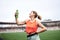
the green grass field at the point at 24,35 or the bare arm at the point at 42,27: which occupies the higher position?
the bare arm at the point at 42,27

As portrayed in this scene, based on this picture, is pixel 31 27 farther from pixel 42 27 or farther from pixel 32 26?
pixel 42 27

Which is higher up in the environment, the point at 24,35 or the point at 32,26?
the point at 32,26

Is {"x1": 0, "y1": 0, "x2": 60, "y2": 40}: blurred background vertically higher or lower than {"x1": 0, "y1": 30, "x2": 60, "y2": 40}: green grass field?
higher

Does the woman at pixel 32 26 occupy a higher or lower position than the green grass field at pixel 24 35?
higher

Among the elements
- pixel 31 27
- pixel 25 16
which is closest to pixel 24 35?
pixel 31 27

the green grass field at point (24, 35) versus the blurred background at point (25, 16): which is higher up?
the blurred background at point (25, 16)

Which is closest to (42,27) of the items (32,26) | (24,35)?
(32,26)

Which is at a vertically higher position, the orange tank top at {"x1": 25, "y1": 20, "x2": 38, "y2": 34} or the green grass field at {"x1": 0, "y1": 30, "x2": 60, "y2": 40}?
the orange tank top at {"x1": 25, "y1": 20, "x2": 38, "y2": 34}

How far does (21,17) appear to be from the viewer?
7.38ft

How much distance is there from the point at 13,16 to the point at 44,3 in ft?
1.43

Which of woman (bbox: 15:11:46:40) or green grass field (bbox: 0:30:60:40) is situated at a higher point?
woman (bbox: 15:11:46:40)

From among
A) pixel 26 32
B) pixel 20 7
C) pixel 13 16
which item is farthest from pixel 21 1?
pixel 26 32

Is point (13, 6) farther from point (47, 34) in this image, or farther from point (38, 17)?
point (47, 34)

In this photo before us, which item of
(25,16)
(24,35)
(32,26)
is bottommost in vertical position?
(24,35)
